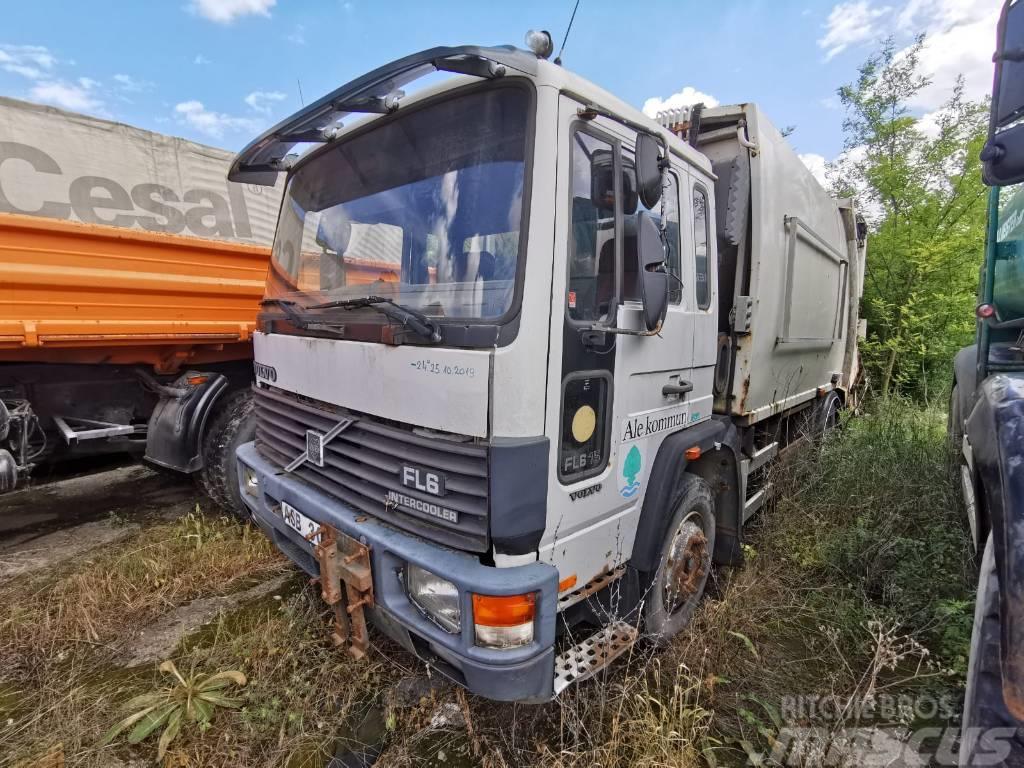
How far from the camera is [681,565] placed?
2584mm

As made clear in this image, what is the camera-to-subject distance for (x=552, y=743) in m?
1.97

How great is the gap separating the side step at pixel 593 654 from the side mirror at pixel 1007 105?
2.14 meters

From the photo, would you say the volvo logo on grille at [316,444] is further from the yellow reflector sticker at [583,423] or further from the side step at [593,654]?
the side step at [593,654]

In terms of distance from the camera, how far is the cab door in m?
1.76

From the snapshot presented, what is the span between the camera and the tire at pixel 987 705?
123 cm

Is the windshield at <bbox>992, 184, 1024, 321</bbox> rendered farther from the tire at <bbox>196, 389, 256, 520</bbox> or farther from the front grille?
the tire at <bbox>196, 389, 256, 520</bbox>

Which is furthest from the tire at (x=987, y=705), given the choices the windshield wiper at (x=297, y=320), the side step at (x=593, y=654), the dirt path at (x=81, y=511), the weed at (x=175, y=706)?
the dirt path at (x=81, y=511)

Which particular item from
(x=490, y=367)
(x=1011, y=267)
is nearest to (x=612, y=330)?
(x=490, y=367)

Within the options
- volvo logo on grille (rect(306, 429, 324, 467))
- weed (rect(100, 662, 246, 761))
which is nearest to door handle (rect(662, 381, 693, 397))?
volvo logo on grille (rect(306, 429, 324, 467))

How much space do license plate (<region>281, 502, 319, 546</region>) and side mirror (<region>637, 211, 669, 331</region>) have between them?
5.22ft

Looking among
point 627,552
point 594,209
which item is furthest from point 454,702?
point 594,209

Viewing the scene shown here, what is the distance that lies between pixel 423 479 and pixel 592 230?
1.11 m

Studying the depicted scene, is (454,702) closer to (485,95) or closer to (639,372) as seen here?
(639,372)

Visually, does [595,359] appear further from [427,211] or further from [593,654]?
[593,654]
